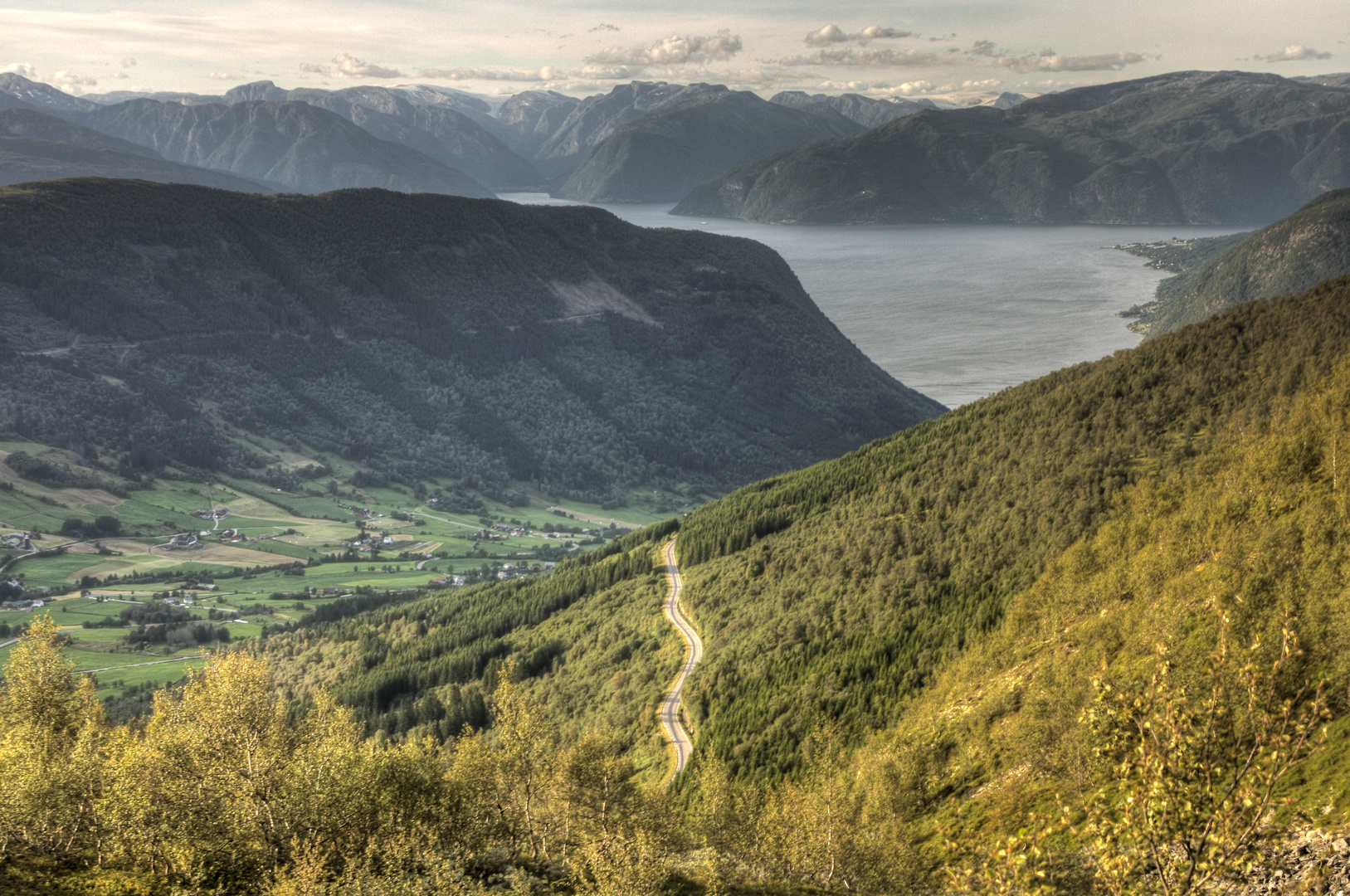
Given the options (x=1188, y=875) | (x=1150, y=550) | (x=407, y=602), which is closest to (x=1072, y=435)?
(x=1150, y=550)

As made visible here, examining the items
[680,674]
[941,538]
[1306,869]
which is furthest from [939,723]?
[680,674]

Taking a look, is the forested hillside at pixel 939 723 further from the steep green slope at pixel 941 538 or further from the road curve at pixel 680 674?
the road curve at pixel 680 674

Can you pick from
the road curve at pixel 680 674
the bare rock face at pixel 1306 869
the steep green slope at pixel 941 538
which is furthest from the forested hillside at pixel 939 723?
the road curve at pixel 680 674

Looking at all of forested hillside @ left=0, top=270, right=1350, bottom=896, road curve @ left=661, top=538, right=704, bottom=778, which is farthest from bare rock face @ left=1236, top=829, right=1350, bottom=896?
road curve @ left=661, top=538, right=704, bottom=778

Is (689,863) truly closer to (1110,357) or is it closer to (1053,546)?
(1053,546)

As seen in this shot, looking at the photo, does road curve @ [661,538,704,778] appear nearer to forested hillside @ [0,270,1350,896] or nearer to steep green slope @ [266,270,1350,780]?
forested hillside @ [0,270,1350,896]

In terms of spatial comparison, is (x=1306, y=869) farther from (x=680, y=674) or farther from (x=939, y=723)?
(x=680, y=674)
